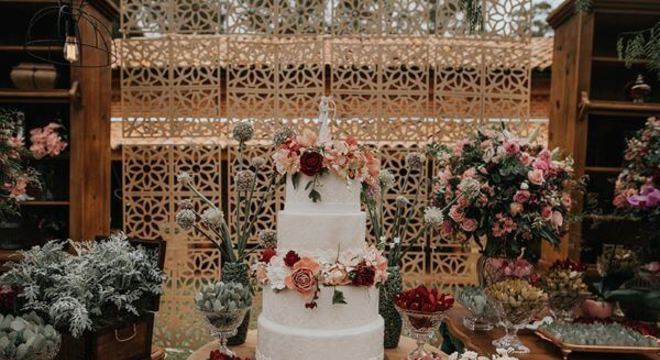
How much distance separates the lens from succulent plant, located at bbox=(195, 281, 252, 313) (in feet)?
6.08

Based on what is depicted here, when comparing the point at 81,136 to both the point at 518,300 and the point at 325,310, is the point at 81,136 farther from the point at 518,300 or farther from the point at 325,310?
the point at 518,300

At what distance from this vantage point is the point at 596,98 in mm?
4008

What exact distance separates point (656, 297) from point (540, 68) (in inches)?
132

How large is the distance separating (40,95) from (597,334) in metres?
3.76

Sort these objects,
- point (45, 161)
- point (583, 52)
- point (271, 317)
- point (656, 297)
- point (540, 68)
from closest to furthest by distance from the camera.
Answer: point (271, 317), point (656, 297), point (583, 52), point (45, 161), point (540, 68)

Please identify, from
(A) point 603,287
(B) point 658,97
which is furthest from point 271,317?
(B) point 658,97

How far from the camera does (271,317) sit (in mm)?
1891

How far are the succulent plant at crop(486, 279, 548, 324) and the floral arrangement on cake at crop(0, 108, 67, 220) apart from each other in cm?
268

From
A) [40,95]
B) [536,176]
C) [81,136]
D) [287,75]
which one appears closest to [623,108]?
[536,176]

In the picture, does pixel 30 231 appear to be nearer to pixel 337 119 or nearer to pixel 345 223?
pixel 337 119

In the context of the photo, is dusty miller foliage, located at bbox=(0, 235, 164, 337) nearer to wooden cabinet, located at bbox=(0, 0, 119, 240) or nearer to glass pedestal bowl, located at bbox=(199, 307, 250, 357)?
glass pedestal bowl, located at bbox=(199, 307, 250, 357)

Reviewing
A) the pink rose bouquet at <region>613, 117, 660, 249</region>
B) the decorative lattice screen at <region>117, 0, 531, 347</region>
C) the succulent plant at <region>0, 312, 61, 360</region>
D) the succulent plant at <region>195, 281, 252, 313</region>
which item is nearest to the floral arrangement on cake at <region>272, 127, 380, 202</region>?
the succulent plant at <region>195, 281, 252, 313</region>

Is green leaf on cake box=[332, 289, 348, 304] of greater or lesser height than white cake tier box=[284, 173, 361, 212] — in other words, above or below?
below

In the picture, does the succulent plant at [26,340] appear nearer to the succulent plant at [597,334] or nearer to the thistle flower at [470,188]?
the thistle flower at [470,188]
